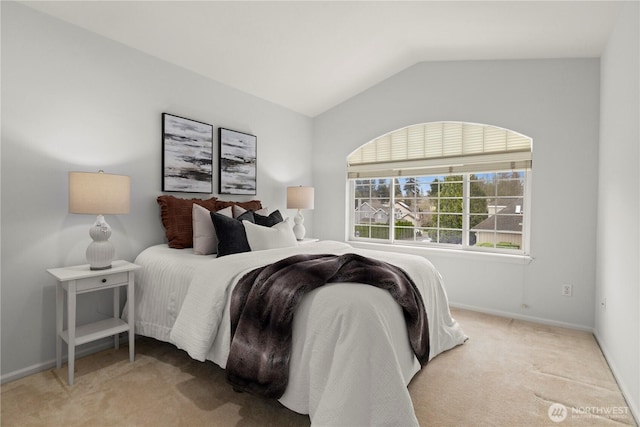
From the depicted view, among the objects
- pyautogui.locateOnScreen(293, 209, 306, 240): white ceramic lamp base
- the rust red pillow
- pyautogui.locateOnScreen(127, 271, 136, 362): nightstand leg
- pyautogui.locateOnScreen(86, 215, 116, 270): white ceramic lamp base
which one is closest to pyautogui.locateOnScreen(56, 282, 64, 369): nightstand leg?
pyautogui.locateOnScreen(86, 215, 116, 270): white ceramic lamp base

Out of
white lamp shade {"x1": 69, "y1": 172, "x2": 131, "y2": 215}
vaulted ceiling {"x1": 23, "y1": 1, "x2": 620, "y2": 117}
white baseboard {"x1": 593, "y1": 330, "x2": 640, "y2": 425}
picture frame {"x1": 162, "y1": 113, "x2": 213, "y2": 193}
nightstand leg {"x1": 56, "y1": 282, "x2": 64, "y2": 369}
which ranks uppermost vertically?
vaulted ceiling {"x1": 23, "y1": 1, "x2": 620, "y2": 117}

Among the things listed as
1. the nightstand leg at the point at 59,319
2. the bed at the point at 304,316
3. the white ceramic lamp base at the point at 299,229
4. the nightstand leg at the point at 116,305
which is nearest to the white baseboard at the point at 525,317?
the bed at the point at 304,316

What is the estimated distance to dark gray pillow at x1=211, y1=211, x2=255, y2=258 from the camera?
259 cm

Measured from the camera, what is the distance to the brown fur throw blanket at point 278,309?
5.33 feet

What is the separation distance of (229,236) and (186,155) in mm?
1087

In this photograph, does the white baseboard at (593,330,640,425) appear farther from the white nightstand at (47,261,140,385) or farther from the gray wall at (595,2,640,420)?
the white nightstand at (47,261,140,385)

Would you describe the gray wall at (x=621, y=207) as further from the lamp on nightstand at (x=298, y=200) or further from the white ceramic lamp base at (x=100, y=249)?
the white ceramic lamp base at (x=100, y=249)

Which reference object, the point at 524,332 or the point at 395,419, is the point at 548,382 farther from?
the point at 395,419

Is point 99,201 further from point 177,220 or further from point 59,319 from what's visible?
point 59,319

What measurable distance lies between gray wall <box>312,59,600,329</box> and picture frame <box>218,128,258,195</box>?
1973 mm

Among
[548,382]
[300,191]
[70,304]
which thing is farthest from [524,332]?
[70,304]

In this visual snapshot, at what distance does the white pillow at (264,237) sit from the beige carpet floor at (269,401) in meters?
0.93

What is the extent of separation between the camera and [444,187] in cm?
396

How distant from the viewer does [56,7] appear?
224cm
